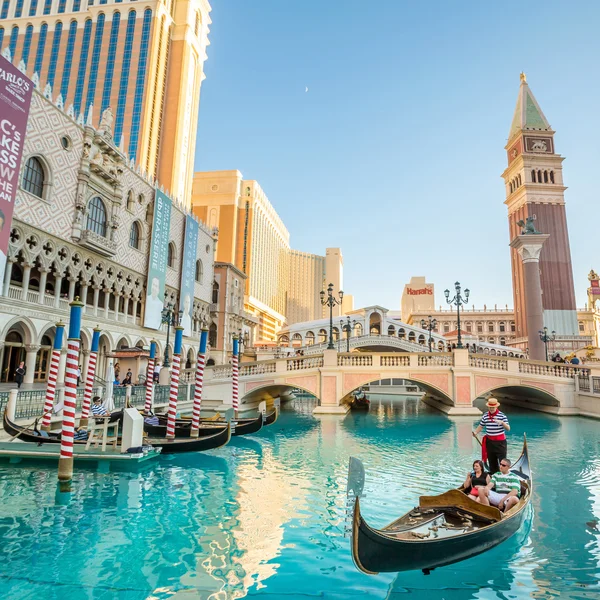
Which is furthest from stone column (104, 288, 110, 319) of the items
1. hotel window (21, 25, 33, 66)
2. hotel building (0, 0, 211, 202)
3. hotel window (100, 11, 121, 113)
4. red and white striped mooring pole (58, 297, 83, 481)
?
hotel window (21, 25, 33, 66)

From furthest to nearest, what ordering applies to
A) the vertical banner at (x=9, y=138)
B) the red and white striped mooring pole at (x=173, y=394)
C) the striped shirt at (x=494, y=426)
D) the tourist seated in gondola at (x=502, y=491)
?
the vertical banner at (x=9, y=138)
the red and white striped mooring pole at (x=173, y=394)
the striped shirt at (x=494, y=426)
the tourist seated in gondola at (x=502, y=491)

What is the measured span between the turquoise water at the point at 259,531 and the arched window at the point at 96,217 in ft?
58.4

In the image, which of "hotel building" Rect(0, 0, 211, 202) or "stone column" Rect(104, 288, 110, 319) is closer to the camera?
"stone column" Rect(104, 288, 110, 319)

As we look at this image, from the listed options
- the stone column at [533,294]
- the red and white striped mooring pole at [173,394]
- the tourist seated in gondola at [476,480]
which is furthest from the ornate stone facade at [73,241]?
the stone column at [533,294]

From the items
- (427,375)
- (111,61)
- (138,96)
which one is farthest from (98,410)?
(111,61)

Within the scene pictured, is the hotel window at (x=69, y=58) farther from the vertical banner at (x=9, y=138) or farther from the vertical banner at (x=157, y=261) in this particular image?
the vertical banner at (x=9, y=138)

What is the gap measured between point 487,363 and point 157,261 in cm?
2238

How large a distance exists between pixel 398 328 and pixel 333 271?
3281 inches

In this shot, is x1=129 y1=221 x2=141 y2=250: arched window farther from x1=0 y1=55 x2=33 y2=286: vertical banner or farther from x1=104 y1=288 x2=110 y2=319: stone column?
x1=0 y1=55 x2=33 y2=286: vertical banner

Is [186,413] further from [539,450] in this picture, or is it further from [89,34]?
[89,34]

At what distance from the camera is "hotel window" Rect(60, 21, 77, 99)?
56250mm

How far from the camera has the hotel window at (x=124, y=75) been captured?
5503cm

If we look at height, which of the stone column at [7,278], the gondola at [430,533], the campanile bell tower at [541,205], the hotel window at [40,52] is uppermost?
the hotel window at [40,52]

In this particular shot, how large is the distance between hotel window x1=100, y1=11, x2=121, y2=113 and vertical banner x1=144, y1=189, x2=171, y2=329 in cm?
2962
